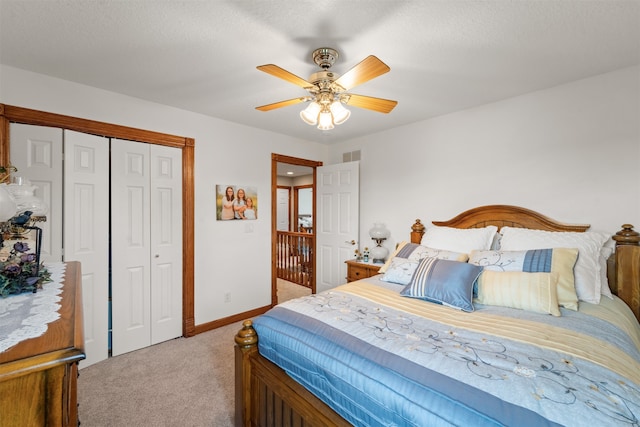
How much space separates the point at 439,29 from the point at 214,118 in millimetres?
2494

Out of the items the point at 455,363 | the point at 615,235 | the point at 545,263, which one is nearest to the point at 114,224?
the point at 455,363

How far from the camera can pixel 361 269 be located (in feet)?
11.2

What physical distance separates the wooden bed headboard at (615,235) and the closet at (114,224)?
3.02 meters

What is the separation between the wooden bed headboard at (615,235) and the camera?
205 centimetres

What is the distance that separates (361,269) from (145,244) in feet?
7.68

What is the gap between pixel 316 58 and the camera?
6.09ft

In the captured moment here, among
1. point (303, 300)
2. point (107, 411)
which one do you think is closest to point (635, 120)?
point (303, 300)

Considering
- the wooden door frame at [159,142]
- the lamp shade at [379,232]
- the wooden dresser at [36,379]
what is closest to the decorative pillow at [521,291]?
the lamp shade at [379,232]

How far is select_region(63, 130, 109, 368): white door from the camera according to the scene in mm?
2381

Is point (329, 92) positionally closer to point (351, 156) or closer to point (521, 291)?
point (521, 291)

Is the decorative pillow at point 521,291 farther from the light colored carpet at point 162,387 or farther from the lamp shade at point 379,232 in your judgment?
the light colored carpet at point 162,387

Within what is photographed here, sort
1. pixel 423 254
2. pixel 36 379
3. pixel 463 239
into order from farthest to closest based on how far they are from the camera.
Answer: pixel 463 239 < pixel 423 254 < pixel 36 379

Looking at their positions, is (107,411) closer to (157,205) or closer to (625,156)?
(157,205)

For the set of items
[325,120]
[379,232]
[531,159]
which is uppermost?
[325,120]
